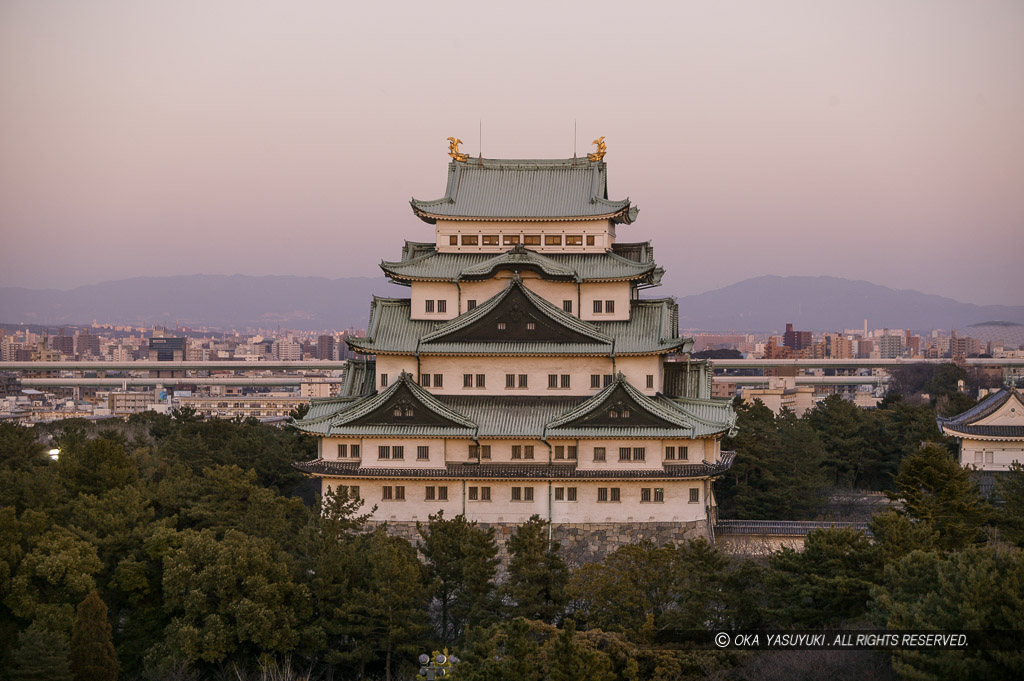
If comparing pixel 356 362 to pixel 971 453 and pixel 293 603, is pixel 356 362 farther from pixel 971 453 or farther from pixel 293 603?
pixel 971 453

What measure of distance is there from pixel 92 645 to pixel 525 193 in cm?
1997

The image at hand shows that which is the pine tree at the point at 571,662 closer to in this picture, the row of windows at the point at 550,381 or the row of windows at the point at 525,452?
the row of windows at the point at 525,452

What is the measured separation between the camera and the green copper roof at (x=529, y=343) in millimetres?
32938

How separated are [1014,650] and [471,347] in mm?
18997

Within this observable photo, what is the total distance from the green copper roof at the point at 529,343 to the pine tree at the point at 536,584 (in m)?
9.32

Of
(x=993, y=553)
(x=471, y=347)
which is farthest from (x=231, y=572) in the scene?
(x=993, y=553)

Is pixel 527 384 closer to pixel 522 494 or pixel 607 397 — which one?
pixel 607 397

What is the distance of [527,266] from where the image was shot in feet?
111

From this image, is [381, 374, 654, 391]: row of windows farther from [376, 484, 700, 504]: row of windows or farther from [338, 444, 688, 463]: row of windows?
[376, 484, 700, 504]: row of windows

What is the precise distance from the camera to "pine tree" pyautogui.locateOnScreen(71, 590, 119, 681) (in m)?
23.5

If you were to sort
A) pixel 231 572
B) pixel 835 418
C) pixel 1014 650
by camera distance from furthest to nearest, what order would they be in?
pixel 835 418, pixel 231 572, pixel 1014 650

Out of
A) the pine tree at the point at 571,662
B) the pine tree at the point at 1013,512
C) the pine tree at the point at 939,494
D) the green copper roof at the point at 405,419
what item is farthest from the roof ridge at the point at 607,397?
the pine tree at the point at 571,662

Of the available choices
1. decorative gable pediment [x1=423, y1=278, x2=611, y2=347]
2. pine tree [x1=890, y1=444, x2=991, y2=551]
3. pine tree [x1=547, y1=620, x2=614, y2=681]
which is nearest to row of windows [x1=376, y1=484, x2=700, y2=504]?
decorative gable pediment [x1=423, y1=278, x2=611, y2=347]

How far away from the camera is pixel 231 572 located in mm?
24531
